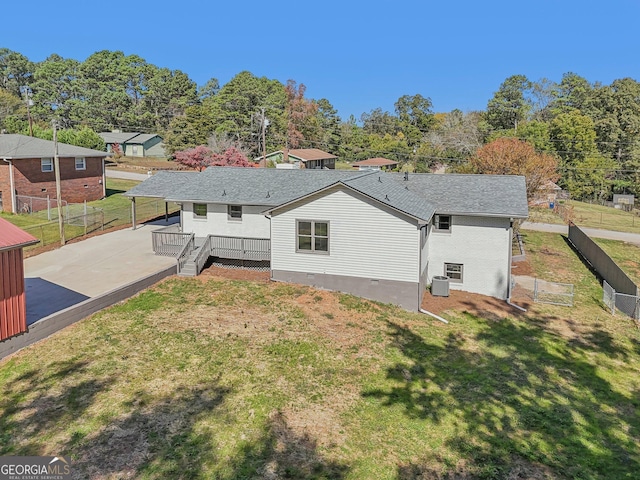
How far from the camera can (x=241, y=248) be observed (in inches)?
945

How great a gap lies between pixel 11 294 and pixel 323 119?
8947 cm

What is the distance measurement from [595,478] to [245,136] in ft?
239

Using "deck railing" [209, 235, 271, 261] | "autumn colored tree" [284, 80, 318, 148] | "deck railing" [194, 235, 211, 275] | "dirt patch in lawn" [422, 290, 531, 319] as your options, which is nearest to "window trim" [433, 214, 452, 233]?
"dirt patch in lawn" [422, 290, 531, 319]

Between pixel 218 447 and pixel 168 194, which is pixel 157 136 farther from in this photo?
pixel 218 447

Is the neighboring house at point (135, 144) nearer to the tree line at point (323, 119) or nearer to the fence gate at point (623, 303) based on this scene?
the tree line at point (323, 119)

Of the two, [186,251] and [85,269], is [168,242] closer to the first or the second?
[186,251]

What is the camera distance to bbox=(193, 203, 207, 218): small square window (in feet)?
83.0

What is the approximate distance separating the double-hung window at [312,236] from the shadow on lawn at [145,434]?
9.81 metres

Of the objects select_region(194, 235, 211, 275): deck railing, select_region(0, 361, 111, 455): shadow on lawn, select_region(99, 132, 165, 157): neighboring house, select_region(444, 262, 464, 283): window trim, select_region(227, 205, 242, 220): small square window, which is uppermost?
select_region(99, 132, 165, 157): neighboring house

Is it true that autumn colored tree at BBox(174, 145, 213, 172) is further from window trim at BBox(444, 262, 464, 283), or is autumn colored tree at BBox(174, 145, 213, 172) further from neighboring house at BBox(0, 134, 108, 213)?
window trim at BBox(444, 262, 464, 283)

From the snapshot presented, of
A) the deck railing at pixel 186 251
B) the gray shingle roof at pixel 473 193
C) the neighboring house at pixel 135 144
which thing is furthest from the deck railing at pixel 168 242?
the neighboring house at pixel 135 144

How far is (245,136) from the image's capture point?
77250 mm

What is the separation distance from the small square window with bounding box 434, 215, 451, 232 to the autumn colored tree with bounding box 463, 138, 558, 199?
16435 mm

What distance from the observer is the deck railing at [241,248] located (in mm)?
23672
